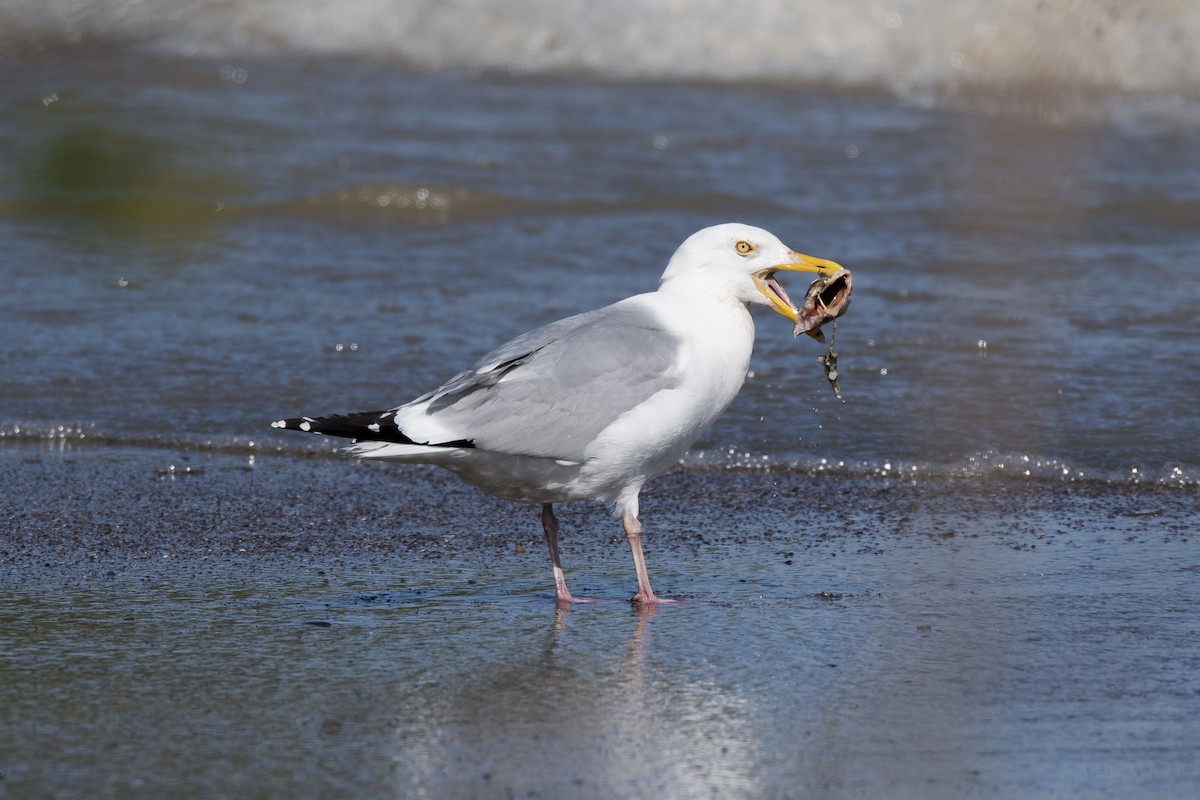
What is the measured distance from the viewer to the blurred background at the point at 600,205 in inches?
200

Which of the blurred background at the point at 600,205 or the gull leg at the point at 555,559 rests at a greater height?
the blurred background at the point at 600,205

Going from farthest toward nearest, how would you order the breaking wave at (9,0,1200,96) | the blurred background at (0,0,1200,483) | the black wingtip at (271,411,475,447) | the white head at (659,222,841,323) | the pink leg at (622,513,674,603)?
the breaking wave at (9,0,1200,96), the blurred background at (0,0,1200,483), the white head at (659,222,841,323), the pink leg at (622,513,674,603), the black wingtip at (271,411,475,447)

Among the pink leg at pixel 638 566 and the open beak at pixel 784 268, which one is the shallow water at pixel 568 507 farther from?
the open beak at pixel 784 268

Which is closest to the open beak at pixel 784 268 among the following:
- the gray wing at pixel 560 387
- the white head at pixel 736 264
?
the white head at pixel 736 264

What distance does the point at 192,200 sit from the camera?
2711mm

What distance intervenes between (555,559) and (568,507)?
3.38 feet

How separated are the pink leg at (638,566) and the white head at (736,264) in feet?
2.45

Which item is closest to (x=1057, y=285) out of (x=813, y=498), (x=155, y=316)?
(x=813, y=498)

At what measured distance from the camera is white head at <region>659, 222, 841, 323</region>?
15.6ft

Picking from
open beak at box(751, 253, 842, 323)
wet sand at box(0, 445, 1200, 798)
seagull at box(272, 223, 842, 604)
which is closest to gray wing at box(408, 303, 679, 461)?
seagull at box(272, 223, 842, 604)

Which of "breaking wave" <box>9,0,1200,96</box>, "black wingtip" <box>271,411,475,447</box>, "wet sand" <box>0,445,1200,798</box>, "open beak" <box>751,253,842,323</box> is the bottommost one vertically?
"wet sand" <box>0,445,1200,798</box>

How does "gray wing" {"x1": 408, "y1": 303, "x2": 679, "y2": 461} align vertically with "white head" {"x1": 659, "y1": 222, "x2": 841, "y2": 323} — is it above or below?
below

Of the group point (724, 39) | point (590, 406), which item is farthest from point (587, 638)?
point (724, 39)

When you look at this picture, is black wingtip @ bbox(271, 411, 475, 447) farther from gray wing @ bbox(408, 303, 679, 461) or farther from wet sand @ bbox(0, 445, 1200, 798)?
wet sand @ bbox(0, 445, 1200, 798)
